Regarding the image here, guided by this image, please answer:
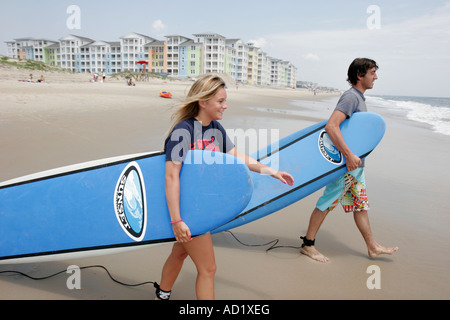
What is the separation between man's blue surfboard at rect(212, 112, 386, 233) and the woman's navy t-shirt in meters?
0.87

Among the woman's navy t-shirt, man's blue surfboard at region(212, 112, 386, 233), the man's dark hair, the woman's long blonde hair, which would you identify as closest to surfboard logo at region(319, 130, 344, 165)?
man's blue surfboard at region(212, 112, 386, 233)

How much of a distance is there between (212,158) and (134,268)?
4.15 ft

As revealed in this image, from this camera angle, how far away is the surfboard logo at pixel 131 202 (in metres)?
1.87

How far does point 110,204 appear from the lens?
1.98 meters

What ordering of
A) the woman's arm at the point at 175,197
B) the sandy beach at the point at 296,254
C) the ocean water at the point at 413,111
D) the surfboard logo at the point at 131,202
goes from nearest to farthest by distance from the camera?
the woman's arm at the point at 175,197 → the surfboard logo at the point at 131,202 → the sandy beach at the point at 296,254 → the ocean water at the point at 413,111

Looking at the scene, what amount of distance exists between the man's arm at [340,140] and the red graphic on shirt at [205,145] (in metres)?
1.11

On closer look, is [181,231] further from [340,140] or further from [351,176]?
[351,176]

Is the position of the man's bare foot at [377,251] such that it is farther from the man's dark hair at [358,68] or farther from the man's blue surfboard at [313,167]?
the man's dark hair at [358,68]

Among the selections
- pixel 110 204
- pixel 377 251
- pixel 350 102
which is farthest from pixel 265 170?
pixel 377 251

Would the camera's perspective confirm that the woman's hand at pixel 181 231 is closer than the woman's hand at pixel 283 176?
Yes

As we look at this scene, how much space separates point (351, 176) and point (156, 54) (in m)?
75.9

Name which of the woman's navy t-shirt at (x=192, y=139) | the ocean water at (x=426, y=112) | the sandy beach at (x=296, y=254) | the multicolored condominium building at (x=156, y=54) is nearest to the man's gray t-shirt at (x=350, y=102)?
the woman's navy t-shirt at (x=192, y=139)

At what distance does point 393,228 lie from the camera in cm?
341
